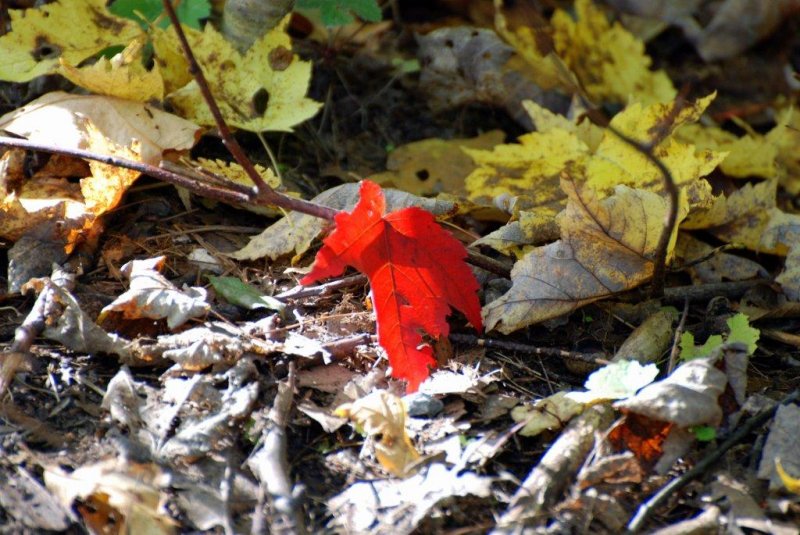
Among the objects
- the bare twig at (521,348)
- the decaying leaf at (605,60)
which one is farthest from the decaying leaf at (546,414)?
the decaying leaf at (605,60)

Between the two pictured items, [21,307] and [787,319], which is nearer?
[21,307]

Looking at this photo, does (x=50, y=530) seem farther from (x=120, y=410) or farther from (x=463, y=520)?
(x=463, y=520)

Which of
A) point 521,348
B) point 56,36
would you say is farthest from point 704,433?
point 56,36

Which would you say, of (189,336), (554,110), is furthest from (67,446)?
(554,110)

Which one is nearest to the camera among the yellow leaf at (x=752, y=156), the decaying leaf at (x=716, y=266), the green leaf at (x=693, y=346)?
the green leaf at (x=693, y=346)

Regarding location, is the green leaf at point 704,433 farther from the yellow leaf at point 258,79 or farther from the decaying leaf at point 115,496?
the yellow leaf at point 258,79

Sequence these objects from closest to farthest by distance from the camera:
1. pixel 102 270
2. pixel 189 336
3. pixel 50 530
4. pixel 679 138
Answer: pixel 50 530, pixel 189 336, pixel 102 270, pixel 679 138

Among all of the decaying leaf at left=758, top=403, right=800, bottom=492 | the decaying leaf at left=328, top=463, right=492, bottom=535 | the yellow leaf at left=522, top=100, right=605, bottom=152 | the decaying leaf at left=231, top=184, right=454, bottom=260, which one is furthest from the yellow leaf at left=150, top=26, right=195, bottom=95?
the decaying leaf at left=758, top=403, right=800, bottom=492

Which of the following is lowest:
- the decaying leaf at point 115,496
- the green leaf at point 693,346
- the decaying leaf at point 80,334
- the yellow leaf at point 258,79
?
the green leaf at point 693,346
